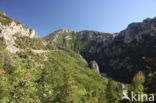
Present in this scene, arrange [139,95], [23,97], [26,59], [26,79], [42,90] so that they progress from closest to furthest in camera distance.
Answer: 1. [23,97]
2. [26,79]
3. [139,95]
4. [42,90]
5. [26,59]

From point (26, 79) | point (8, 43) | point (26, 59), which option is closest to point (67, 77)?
point (26, 79)

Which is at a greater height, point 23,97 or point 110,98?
point 23,97

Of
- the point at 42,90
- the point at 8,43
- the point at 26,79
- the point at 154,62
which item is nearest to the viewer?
the point at 154,62

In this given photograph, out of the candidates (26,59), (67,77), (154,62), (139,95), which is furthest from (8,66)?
(154,62)

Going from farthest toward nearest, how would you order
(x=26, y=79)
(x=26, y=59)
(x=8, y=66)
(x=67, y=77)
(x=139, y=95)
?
(x=26, y=59)
(x=8, y=66)
(x=67, y=77)
(x=139, y=95)
(x=26, y=79)

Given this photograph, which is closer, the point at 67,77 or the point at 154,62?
the point at 154,62

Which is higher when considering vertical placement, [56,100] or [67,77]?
[67,77]

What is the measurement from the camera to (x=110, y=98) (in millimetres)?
81562

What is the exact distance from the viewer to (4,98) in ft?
173

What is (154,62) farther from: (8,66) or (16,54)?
(16,54)

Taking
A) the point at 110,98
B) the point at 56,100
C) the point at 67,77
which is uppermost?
the point at 67,77

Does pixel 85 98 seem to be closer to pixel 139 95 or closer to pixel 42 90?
pixel 42 90

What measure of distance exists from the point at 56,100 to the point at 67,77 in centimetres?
910

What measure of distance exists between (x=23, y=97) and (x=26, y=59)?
16009 centimetres
